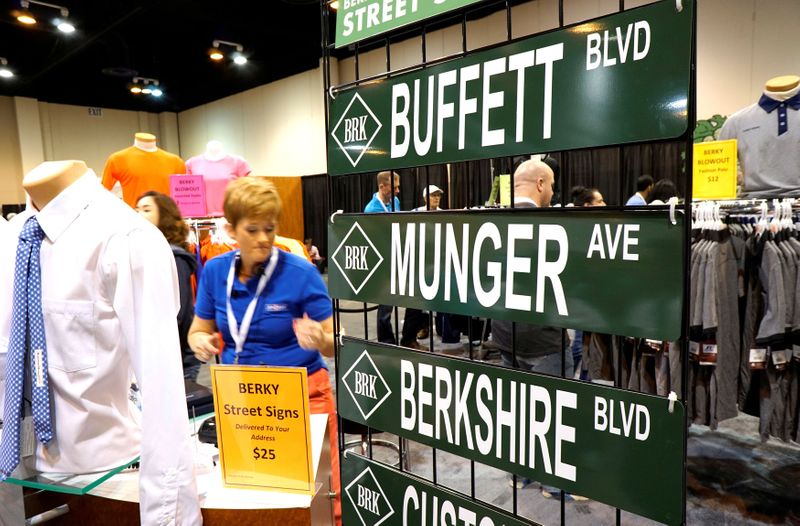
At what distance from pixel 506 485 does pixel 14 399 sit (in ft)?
6.88

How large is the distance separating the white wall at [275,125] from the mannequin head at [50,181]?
9.09m

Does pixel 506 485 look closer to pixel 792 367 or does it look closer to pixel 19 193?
pixel 792 367

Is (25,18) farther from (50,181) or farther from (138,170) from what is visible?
(50,181)

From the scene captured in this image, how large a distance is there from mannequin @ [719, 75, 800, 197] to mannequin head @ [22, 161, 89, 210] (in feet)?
9.38

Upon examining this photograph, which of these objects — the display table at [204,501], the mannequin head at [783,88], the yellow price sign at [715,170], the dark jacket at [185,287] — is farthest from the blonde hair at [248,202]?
the mannequin head at [783,88]

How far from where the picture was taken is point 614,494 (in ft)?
2.35

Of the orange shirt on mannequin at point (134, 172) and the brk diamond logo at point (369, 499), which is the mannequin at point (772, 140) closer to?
the brk diamond logo at point (369, 499)

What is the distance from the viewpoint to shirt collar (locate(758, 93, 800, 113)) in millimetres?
2371

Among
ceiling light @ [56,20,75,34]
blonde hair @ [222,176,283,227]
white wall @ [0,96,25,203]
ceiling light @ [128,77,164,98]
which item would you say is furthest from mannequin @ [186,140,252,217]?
white wall @ [0,96,25,203]

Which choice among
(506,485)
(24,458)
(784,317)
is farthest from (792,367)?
(24,458)

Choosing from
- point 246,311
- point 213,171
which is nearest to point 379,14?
point 246,311

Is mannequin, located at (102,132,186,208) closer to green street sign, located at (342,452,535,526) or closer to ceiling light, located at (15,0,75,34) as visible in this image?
green street sign, located at (342,452,535,526)

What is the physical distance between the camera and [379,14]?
0.99 metres

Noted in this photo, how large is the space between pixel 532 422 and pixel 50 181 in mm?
1204
